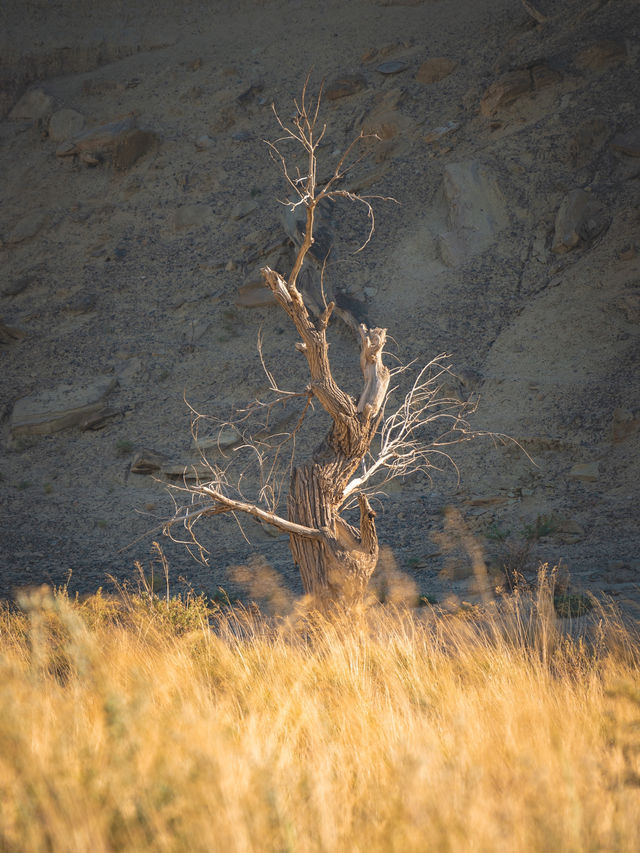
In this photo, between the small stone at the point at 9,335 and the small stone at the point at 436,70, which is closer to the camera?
the small stone at the point at 9,335

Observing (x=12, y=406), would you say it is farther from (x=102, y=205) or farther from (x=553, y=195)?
(x=553, y=195)

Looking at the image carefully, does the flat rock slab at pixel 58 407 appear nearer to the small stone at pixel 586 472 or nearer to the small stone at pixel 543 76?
the small stone at pixel 586 472

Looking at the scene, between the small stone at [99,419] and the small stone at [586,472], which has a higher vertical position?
the small stone at [99,419]

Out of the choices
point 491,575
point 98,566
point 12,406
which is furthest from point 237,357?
point 491,575

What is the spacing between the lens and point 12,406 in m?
15.1

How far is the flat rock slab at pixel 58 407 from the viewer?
1446 centimetres

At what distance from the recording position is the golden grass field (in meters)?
1.83

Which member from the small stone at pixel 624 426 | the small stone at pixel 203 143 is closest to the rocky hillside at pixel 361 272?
the small stone at pixel 624 426

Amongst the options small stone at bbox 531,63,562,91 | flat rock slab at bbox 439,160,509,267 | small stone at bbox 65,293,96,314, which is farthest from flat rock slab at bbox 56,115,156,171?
small stone at bbox 531,63,562,91

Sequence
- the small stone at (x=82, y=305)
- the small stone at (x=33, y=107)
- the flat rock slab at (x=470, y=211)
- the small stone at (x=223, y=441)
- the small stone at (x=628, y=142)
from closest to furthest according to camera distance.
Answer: the small stone at (x=223, y=441) → the small stone at (x=628, y=142) → the flat rock slab at (x=470, y=211) → the small stone at (x=82, y=305) → the small stone at (x=33, y=107)

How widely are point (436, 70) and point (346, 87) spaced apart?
3.03m

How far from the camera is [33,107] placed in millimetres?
24219

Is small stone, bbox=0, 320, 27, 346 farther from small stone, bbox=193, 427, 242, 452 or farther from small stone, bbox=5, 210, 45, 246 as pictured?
small stone, bbox=193, 427, 242, 452

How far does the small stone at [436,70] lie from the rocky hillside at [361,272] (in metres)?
0.07
